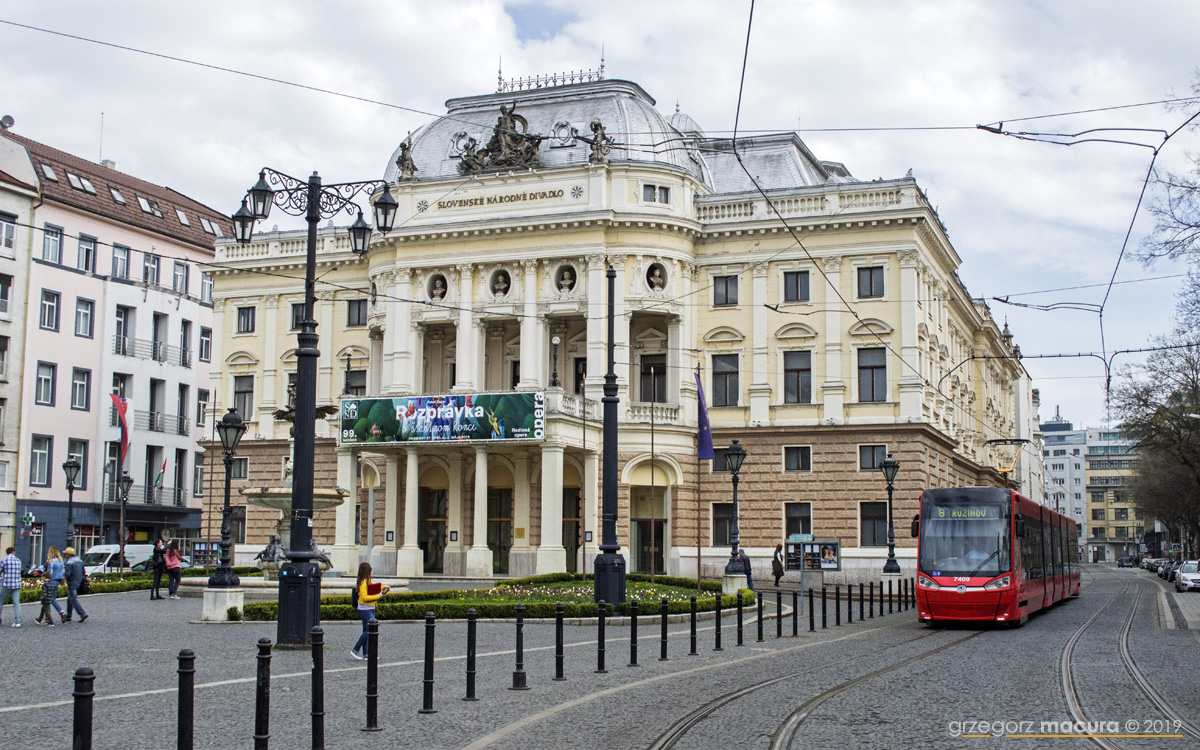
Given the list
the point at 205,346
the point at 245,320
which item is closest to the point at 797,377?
the point at 245,320

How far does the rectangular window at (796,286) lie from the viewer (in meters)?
49.5

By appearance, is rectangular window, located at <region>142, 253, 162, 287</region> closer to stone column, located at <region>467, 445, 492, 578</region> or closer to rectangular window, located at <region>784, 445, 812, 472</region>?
stone column, located at <region>467, 445, 492, 578</region>

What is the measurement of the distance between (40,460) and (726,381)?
32.0 m

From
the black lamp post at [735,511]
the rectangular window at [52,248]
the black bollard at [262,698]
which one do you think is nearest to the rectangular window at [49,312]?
the rectangular window at [52,248]

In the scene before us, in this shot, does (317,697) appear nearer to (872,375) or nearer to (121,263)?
(872,375)

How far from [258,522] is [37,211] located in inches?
695

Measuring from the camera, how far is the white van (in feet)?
173

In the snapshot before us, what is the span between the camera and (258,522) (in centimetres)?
5616

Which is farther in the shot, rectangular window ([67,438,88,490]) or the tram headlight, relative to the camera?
rectangular window ([67,438,88,490])

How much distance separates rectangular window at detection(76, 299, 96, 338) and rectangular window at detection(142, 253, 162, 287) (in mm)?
4046

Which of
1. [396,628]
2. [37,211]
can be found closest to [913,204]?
[396,628]

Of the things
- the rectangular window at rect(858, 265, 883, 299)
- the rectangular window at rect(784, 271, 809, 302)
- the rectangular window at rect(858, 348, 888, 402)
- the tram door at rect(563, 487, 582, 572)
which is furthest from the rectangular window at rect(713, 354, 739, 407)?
the tram door at rect(563, 487, 582, 572)

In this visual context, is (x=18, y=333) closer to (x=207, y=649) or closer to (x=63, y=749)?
(x=207, y=649)

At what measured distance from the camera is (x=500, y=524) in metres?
50.8
